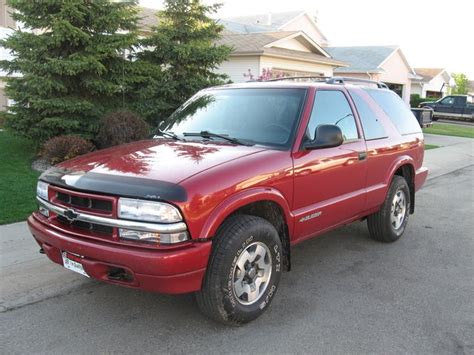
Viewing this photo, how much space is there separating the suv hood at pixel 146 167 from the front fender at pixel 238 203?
277 millimetres

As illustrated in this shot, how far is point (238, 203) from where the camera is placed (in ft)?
11.5

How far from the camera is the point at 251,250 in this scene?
371cm

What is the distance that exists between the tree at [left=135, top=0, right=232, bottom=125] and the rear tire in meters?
6.28

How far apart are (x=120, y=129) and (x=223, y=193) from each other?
20.4 ft

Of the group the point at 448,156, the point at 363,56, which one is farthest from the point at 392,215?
the point at 363,56

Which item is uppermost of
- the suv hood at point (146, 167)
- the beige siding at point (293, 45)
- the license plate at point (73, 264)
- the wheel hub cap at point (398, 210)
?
the beige siding at point (293, 45)

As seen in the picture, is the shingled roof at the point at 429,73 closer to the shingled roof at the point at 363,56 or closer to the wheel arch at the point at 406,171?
the shingled roof at the point at 363,56

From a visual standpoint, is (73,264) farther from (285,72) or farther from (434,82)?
(434,82)

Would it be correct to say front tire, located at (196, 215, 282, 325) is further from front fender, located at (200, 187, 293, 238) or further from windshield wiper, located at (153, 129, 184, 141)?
windshield wiper, located at (153, 129, 184, 141)

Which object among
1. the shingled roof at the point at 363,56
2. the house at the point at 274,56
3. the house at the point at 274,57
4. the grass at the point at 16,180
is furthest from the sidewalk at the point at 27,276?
the shingled roof at the point at 363,56

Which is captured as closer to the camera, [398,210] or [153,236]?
[153,236]

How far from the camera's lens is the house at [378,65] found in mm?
31531

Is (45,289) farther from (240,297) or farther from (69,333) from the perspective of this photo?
(240,297)

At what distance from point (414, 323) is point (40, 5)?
356 inches
